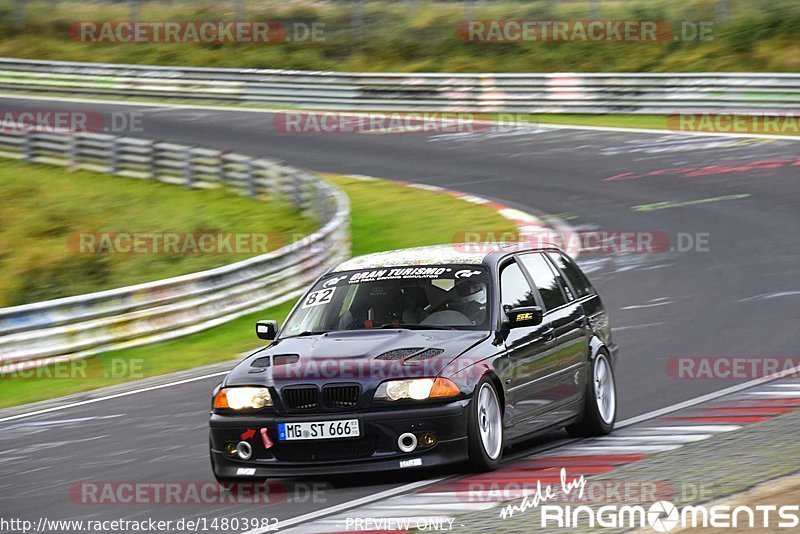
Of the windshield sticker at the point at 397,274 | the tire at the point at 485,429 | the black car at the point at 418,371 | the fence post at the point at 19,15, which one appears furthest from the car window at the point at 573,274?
the fence post at the point at 19,15

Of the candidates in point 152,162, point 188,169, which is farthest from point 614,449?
point 152,162

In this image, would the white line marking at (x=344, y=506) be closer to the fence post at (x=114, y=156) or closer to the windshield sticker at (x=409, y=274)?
the windshield sticker at (x=409, y=274)

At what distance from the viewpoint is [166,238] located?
21203mm

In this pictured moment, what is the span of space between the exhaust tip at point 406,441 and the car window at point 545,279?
191cm

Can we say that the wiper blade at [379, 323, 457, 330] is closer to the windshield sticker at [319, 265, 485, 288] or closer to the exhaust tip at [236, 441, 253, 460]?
the windshield sticker at [319, 265, 485, 288]

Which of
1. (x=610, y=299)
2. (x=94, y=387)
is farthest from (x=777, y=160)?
(x=94, y=387)

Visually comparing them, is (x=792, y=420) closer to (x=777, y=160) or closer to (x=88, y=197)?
(x=777, y=160)

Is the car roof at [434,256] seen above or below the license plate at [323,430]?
above

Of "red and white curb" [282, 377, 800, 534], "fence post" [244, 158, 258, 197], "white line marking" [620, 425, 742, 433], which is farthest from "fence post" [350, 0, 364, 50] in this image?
"white line marking" [620, 425, 742, 433]

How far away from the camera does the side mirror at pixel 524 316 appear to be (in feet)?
27.2

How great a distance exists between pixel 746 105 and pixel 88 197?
1320 centimetres

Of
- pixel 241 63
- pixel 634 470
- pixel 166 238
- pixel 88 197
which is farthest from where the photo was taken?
pixel 241 63

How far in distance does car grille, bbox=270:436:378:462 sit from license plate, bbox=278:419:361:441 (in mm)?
39

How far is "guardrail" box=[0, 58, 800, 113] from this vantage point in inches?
1102
